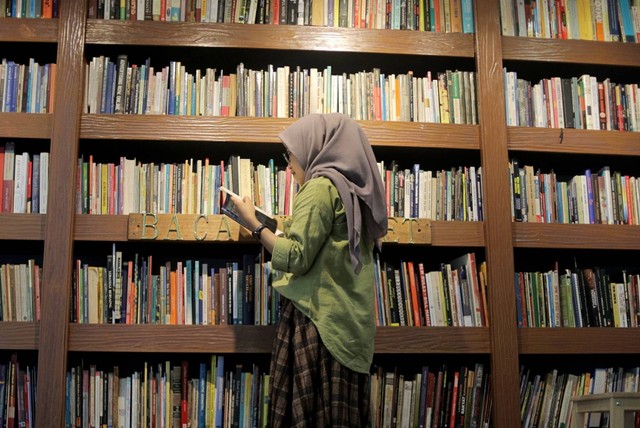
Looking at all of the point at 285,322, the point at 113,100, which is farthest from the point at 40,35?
the point at 285,322

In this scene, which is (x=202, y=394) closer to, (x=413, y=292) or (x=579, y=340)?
(x=413, y=292)

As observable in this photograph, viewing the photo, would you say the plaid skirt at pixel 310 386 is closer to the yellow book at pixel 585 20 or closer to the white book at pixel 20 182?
the white book at pixel 20 182

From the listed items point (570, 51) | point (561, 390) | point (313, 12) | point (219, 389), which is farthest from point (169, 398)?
point (570, 51)

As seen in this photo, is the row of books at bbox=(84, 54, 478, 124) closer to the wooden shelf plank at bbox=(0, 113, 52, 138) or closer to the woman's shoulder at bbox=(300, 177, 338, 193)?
the wooden shelf plank at bbox=(0, 113, 52, 138)

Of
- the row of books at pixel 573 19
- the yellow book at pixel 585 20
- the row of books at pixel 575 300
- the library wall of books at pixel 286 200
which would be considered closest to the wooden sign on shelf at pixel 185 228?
the library wall of books at pixel 286 200

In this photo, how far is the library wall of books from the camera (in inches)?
113

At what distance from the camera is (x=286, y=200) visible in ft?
9.86

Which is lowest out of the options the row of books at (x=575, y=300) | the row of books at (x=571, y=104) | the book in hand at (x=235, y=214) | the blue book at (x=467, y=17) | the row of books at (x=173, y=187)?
the row of books at (x=575, y=300)

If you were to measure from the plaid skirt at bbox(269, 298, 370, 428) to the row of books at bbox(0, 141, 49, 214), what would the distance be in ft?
3.52

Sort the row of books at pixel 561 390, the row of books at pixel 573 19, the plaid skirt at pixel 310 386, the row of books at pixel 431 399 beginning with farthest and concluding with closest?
the row of books at pixel 573 19 → the row of books at pixel 561 390 → the row of books at pixel 431 399 → the plaid skirt at pixel 310 386

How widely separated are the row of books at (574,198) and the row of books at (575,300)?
0.21 m

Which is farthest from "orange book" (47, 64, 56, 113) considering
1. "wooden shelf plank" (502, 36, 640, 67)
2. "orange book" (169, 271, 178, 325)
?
"wooden shelf plank" (502, 36, 640, 67)

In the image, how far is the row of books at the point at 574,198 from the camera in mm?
3131

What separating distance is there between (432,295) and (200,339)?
2.80 feet
